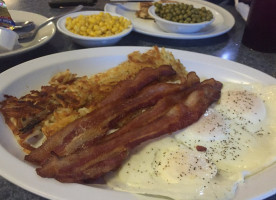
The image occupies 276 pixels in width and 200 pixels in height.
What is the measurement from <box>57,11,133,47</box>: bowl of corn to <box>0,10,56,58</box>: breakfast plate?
0.37 ft

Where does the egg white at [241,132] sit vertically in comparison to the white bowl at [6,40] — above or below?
below

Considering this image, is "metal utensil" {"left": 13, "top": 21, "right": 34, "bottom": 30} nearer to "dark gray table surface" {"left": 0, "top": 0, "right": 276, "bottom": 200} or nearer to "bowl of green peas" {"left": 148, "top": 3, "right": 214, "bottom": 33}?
"dark gray table surface" {"left": 0, "top": 0, "right": 276, "bottom": 200}

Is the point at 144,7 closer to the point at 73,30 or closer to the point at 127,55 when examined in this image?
the point at 73,30

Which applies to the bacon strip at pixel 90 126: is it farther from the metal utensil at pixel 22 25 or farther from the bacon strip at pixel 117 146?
the metal utensil at pixel 22 25

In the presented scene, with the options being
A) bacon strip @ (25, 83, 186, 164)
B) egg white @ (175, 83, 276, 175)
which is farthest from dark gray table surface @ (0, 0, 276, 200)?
bacon strip @ (25, 83, 186, 164)

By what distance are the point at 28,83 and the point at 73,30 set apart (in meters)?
0.78

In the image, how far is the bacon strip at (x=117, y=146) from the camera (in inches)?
45.6

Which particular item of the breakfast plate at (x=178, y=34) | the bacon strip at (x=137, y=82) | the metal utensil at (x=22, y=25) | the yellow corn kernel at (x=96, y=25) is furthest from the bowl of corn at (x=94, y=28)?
the bacon strip at (x=137, y=82)

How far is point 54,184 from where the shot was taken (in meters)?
1.10

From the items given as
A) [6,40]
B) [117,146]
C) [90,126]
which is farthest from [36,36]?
[117,146]

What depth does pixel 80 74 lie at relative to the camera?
197cm

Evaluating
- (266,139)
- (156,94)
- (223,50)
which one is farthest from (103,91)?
Answer: (223,50)

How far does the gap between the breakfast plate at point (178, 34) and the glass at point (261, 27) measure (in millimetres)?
236

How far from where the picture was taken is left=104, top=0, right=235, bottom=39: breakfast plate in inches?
99.9
